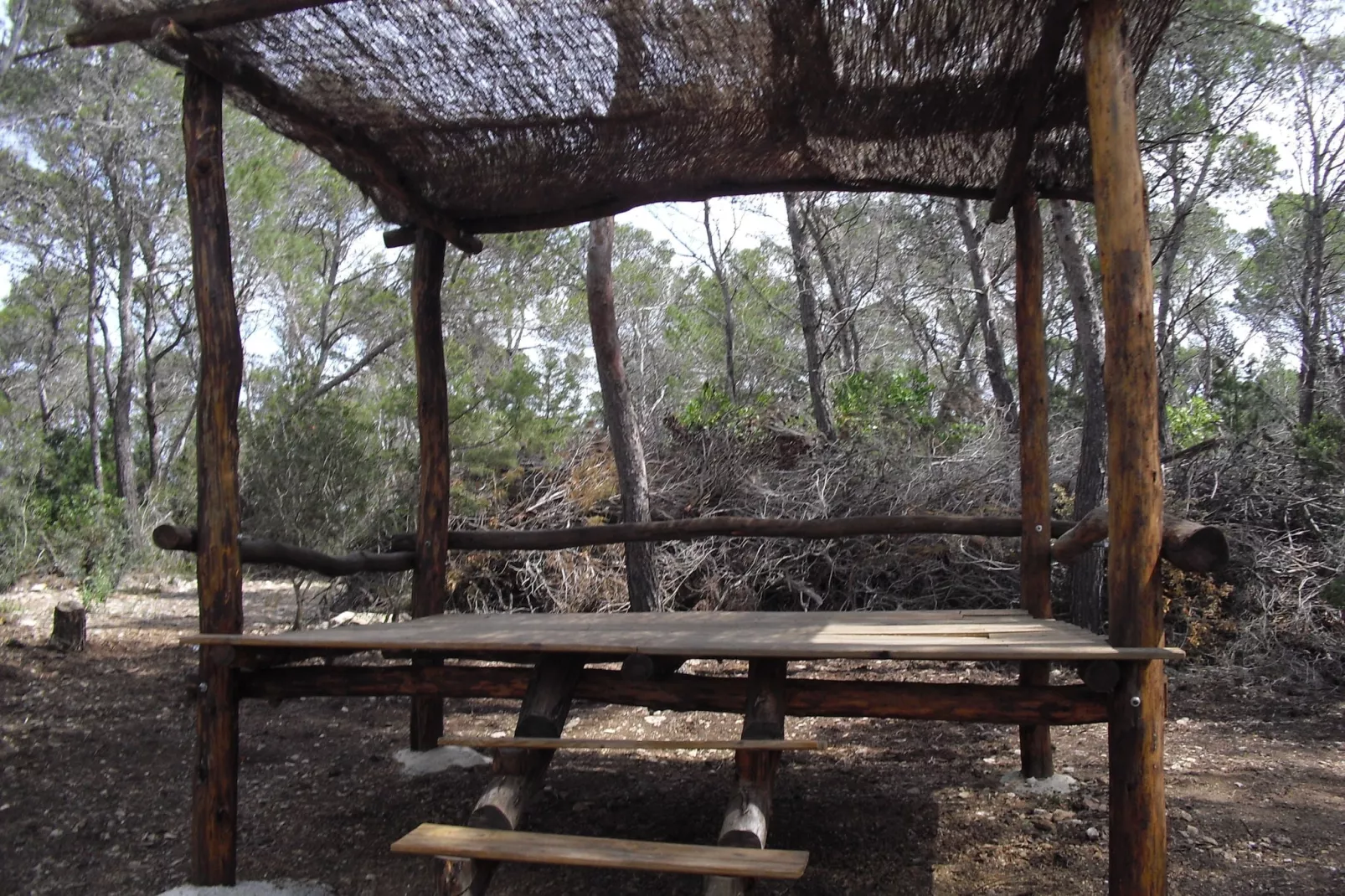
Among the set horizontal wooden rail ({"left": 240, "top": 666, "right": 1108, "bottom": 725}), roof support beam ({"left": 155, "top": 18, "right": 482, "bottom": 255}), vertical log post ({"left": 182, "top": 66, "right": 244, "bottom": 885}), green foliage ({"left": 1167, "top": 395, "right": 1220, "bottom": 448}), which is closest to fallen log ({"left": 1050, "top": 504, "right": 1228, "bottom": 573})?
horizontal wooden rail ({"left": 240, "top": 666, "right": 1108, "bottom": 725})

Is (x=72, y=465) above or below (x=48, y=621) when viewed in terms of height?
above

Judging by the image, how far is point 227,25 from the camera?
10.8ft

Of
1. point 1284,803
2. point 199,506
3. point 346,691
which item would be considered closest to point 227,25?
point 199,506

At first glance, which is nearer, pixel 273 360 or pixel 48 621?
pixel 48 621

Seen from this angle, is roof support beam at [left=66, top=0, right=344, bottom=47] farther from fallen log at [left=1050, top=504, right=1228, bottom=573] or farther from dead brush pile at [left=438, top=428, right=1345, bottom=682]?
dead brush pile at [left=438, top=428, right=1345, bottom=682]

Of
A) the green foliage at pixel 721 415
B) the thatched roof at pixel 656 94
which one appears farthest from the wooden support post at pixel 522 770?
the green foliage at pixel 721 415

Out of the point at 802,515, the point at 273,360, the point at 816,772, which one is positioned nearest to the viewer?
the point at 816,772

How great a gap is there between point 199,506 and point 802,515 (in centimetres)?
523

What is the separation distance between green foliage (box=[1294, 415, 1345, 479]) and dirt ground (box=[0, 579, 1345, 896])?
1.74 meters

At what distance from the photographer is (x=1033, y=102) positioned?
3598 mm

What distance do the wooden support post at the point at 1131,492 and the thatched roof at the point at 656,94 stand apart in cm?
74

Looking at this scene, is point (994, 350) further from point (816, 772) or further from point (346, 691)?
point (346, 691)

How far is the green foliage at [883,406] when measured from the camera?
331 inches

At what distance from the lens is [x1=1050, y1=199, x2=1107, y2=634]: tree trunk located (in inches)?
250
